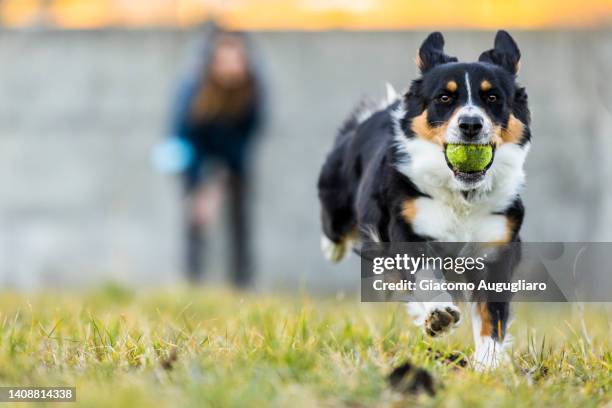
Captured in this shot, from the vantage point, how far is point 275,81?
951cm

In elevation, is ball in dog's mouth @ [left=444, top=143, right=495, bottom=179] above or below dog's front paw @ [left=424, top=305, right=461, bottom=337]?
above

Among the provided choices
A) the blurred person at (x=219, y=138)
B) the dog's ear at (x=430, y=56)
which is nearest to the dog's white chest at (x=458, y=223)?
the dog's ear at (x=430, y=56)

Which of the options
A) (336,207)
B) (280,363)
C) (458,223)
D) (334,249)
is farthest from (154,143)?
(280,363)

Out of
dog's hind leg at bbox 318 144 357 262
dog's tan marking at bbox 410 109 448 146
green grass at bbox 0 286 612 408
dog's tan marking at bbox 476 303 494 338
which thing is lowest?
green grass at bbox 0 286 612 408

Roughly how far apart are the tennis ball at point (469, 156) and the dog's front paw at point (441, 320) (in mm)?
457

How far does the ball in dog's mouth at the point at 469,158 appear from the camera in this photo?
11.3 feet

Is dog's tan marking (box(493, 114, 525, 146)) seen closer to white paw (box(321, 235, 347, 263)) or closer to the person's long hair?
white paw (box(321, 235, 347, 263))

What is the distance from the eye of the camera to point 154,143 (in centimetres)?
938

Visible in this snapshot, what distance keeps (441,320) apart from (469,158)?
1.75 feet

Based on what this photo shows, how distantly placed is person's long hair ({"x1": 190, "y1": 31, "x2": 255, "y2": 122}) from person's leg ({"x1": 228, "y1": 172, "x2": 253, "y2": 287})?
28.3 inches

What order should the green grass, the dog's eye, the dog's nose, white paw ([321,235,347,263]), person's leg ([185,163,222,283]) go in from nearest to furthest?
1. the green grass
2. the dog's nose
3. the dog's eye
4. white paw ([321,235,347,263])
5. person's leg ([185,163,222,283])

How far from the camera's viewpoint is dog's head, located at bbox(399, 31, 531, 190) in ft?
11.2

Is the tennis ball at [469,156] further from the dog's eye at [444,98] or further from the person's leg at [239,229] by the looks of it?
the person's leg at [239,229]

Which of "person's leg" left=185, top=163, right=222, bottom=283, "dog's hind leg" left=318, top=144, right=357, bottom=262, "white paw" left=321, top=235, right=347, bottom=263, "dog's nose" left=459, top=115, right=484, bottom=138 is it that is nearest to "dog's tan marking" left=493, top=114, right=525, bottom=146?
"dog's nose" left=459, top=115, right=484, bottom=138
